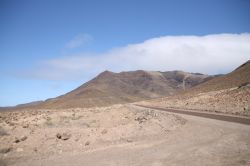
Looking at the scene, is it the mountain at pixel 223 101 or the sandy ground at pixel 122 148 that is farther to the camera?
the mountain at pixel 223 101

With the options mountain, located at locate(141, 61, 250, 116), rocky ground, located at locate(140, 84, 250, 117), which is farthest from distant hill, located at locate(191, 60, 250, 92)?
rocky ground, located at locate(140, 84, 250, 117)

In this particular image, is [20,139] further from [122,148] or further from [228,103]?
[228,103]

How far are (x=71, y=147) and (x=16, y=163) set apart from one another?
359cm

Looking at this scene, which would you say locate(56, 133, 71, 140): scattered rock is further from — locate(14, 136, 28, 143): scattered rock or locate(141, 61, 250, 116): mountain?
locate(141, 61, 250, 116): mountain

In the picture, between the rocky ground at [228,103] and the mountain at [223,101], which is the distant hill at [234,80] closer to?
the mountain at [223,101]

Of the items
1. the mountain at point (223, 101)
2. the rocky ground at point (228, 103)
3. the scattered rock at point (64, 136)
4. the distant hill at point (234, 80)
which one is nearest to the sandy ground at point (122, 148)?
the scattered rock at point (64, 136)

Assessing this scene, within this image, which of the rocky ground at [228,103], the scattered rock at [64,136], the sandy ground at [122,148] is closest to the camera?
the sandy ground at [122,148]

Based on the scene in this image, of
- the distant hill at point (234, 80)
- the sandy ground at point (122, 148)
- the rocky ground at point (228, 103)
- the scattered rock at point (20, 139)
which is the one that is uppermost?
the distant hill at point (234, 80)

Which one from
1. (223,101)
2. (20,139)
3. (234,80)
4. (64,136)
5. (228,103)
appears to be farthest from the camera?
(234,80)

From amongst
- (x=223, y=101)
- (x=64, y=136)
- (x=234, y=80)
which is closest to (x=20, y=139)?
(x=64, y=136)

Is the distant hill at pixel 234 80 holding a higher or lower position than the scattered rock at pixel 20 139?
higher

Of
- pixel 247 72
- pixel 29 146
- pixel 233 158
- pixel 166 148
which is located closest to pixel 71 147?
pixel 29 146

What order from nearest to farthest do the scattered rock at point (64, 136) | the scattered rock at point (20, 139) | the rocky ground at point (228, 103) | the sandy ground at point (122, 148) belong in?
the sandy ground at point (122, 148) → the scattered rock at point (20, 139) → the scattered rock at point (64, 136) → the rocky ground at point (228, 103)

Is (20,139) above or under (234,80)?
under
